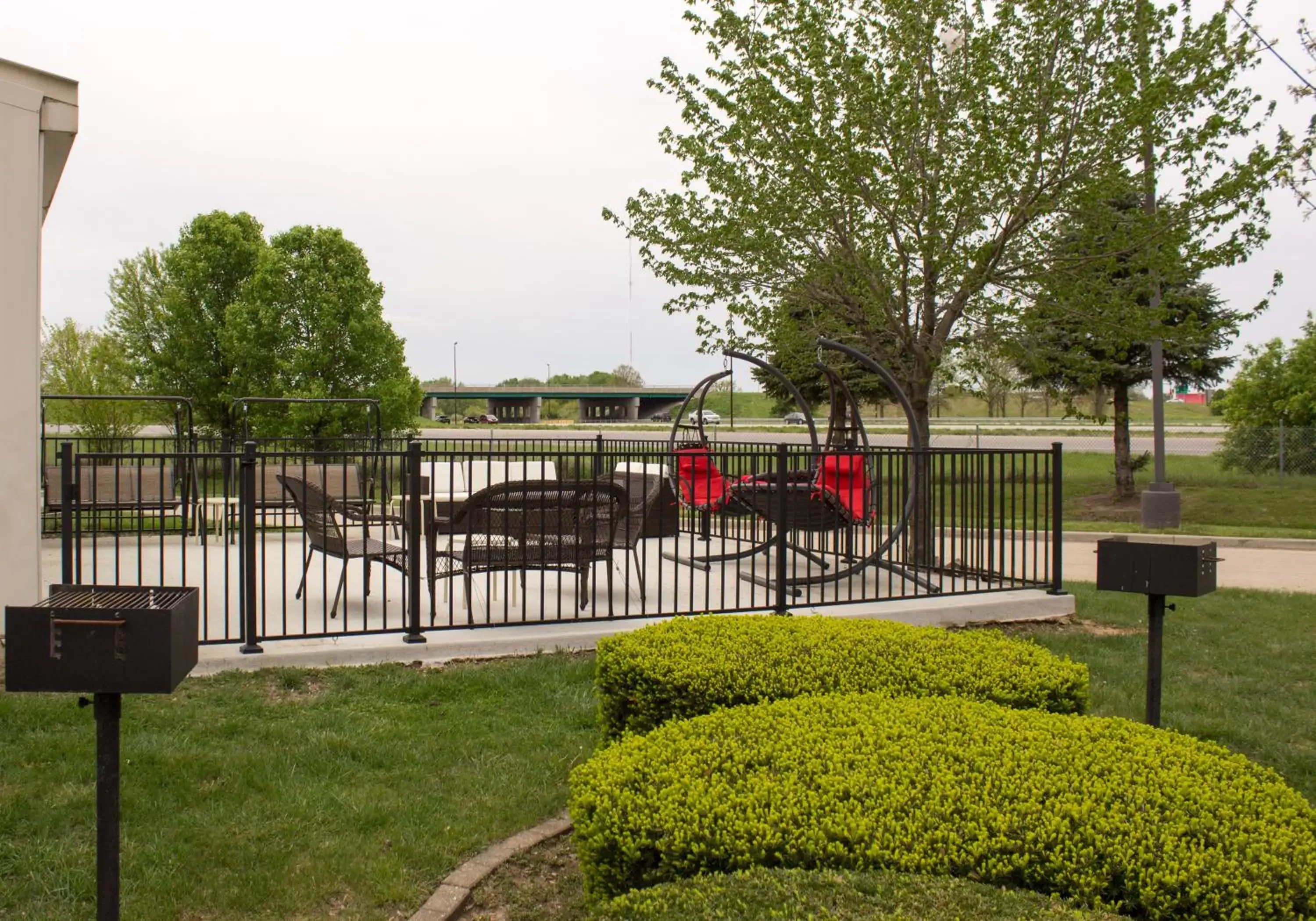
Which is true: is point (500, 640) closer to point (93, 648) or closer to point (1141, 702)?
point (1141, 702)

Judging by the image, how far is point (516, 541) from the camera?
24.8 feet

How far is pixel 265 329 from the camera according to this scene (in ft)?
98.1

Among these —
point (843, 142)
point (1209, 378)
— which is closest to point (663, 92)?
point (843, 142)

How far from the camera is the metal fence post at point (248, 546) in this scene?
6.11 metres

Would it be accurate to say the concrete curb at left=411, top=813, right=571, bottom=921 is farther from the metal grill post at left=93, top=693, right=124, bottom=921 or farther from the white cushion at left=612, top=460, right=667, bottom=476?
the white cushion at left=612, top=460, right=667, bottom=476

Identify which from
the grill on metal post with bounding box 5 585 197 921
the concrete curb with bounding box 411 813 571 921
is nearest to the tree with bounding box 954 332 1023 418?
the concrete curb with bounding box 411 813 571 921

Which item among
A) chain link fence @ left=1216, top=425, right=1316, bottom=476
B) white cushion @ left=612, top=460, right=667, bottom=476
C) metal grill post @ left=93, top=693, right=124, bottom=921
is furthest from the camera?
chain link fence @ left=1216, top=425, right=1316, bottom=476

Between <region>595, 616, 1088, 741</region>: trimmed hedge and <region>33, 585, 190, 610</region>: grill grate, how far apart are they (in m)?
1.86

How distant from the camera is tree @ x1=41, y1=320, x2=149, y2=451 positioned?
22.1m

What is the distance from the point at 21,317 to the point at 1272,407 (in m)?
29.1

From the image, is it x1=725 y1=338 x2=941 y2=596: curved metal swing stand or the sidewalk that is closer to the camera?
x1=725 y1=338 x2=941 y2=596: curved metal swing stand

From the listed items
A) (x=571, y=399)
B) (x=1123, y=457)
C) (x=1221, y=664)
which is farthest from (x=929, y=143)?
(x=571, y=399)

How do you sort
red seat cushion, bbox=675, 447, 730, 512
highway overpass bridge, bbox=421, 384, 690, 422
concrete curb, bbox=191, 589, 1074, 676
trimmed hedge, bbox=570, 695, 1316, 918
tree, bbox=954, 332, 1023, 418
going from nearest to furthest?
trimmed hedge, bbox=570, 695, 1316, 918 → concrete curb, bbox=191, 589, 1074, 676 → red seat cushion, bbox=675, 447, 730, 512 → tree, bbox=954, 332, 1023, 418 → highway overpass bridge, bbox=421, 384, 690, 422

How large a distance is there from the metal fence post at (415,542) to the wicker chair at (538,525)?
20 centimetres
